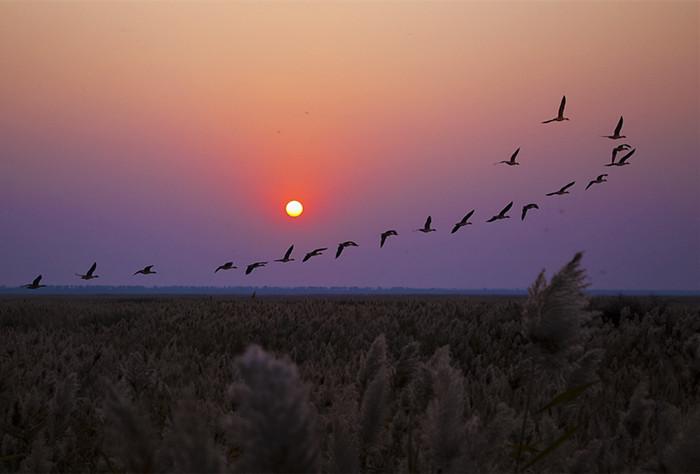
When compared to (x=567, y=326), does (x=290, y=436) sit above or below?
below

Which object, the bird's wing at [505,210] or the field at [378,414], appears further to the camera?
the bird's wing at [505,210]

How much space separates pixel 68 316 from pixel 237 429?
1470cm

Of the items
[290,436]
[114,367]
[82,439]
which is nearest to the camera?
[290,436]

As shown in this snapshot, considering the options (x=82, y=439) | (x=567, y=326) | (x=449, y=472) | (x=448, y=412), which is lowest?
(x=82, y=439)

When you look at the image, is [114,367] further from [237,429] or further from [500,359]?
[237,429]

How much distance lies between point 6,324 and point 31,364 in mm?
8363

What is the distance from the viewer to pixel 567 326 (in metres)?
1.70

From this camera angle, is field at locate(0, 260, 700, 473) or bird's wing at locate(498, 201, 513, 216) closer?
field at locate(0, 260, 700, 473)

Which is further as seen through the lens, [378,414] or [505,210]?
[505,210]

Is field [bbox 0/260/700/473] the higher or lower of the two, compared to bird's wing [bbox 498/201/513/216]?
lower

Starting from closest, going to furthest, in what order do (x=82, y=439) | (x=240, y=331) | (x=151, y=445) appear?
(x=151, y=445)
(x=82, y=439)
(x=240, y=331)

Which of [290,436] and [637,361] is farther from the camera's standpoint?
[637,361]

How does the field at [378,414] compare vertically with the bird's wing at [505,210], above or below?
below

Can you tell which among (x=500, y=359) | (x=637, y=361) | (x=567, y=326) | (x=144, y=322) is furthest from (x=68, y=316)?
(x=567, y=326)
